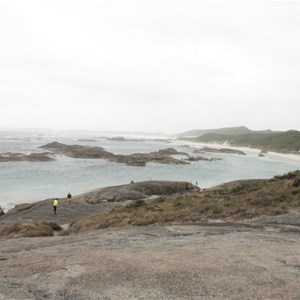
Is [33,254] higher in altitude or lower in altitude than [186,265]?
lower

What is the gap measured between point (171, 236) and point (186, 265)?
4427 millimetres

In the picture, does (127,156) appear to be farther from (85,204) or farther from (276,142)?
(276,142)

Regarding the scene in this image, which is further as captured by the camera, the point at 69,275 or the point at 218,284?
the point at 69,275

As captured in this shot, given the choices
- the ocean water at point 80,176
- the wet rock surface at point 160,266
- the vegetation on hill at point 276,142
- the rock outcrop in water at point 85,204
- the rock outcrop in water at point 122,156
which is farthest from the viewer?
the vegetation on hill at point 276,142

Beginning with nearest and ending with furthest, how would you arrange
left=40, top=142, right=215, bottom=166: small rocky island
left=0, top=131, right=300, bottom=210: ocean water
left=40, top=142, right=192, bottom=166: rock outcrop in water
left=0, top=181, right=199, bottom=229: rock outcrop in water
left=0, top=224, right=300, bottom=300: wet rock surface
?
1. left=0, top=224, right=300, bottom=300: wet rock surface
2. left=0, top=181, right=199, bottom=229: rock outcrop in water
3. left=0, top=131, right=300, bottom=210: ocean water
4. left=40, top=142, right=192, bottom=166: rock outcrop in water
5. left=40, top=142, right=215, bottom=166: small rocky island

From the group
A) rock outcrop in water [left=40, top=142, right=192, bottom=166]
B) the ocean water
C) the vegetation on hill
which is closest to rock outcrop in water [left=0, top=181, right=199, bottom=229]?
the ocean water

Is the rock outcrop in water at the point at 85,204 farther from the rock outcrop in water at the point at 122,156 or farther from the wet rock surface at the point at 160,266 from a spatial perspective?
the rock outcrop in water at the point at 122,156

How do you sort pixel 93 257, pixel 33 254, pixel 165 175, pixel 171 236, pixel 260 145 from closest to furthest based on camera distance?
pixel 93 257
pixel 33 254
pixel 171 236
pixel 165 175
pixel 260 145

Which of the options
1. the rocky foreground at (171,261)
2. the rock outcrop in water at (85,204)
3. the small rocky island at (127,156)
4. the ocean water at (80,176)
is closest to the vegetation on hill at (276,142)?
the small rocky island at (127,156)

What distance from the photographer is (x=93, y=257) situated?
1141 cm

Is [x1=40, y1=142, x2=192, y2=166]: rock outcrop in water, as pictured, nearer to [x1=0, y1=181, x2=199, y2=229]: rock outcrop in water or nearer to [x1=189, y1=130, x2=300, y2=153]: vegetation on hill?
[x1=0, y1=181, x2=199, y2=229]: rock outcrop in water

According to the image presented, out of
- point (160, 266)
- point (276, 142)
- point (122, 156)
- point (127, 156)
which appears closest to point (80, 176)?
point (122, 156)

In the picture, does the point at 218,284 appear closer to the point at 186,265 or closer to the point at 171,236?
the point at 186,265

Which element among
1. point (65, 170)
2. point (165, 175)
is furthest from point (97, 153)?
point (165, 175)
